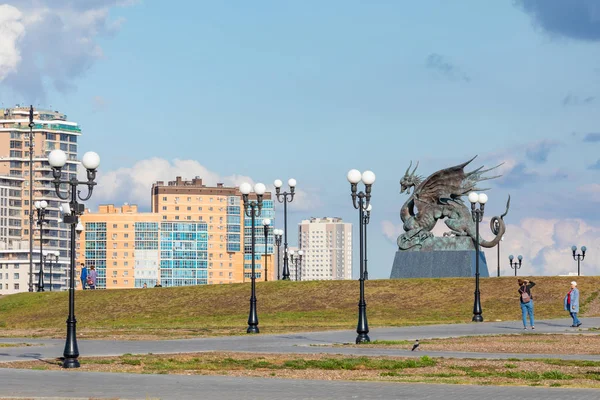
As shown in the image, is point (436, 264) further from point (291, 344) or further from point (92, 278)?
point (291, 344)

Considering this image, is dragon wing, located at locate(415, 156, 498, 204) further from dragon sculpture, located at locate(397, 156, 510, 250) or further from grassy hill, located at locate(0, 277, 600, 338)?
grassy hill, located at locate(0, 277, 600, 338)

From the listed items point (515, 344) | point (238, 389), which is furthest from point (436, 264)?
point (238, 389)

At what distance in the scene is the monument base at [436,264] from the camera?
61562 millimetres

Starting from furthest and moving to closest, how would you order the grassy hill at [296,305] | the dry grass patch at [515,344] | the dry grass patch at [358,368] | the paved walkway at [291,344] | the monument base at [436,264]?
the monument base at [436,264], the grassy hill at [296,305], the dry grass patch at [515,344], the paved walkway at [291,344], the dry grass patch at [358,368]

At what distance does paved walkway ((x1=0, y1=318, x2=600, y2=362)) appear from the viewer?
2817 centimetres

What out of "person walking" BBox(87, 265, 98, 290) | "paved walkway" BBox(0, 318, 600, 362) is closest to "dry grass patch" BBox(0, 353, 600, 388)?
"paved walkway" BBox(0, 318, 600, 362)

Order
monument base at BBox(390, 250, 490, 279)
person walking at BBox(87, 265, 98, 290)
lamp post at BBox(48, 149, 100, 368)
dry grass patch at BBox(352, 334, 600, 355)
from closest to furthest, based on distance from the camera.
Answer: lamp post at BBox(48, 149, 100, 368) < dry grass patch at BBox(352, 334, 600, 355) < monument base at BBox(390, 250, 490, 279) < person walking at BBox(87, 265, 98, 290)

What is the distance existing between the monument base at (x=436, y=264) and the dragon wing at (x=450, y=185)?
278 cm

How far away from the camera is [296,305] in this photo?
178ft

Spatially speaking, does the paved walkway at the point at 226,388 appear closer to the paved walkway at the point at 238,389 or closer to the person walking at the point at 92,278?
the paved walkway at the point at 238,389

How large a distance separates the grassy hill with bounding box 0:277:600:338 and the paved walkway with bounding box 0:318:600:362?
5590mm

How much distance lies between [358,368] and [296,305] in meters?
30.8

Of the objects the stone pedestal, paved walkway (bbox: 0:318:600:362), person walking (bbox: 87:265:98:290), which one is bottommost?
paved walkway (bbox: 0:318:600:362)

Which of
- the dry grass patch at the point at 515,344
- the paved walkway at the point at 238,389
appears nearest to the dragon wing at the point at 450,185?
the dry grass patch at the point at 515,344
